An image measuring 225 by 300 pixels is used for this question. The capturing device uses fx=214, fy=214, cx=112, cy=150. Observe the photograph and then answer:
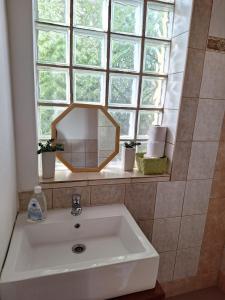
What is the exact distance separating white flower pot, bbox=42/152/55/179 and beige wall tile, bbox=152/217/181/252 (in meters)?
0.73

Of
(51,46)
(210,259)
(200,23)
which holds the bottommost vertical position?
(210,259)

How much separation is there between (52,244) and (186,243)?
0.93 metres

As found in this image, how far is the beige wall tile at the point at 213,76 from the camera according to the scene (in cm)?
118

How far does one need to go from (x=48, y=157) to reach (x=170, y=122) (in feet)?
2.42

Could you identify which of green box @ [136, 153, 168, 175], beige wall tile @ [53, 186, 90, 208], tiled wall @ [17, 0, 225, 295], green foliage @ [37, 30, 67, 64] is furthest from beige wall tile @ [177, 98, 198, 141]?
green foliage @ [37, 30, 67, 64]

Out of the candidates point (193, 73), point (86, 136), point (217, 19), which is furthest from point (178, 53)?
point (86, 136)

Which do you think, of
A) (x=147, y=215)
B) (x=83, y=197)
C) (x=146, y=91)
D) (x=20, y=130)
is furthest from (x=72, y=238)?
(x=146, y=91)

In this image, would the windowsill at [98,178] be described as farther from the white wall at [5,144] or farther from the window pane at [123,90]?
the window pane at [123,90]

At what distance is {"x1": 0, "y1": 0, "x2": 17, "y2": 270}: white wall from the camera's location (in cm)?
77

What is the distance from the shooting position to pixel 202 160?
4.37ft

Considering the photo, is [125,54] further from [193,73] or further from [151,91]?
[193,73]

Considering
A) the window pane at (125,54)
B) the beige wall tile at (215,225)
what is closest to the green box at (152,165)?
the beige wall tile at (215,225)

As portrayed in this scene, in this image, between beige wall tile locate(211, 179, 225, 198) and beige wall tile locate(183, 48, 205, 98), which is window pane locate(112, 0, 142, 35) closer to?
beige wall tile locate(183, 48, 205, 98)

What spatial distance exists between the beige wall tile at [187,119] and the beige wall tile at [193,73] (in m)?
0.04
